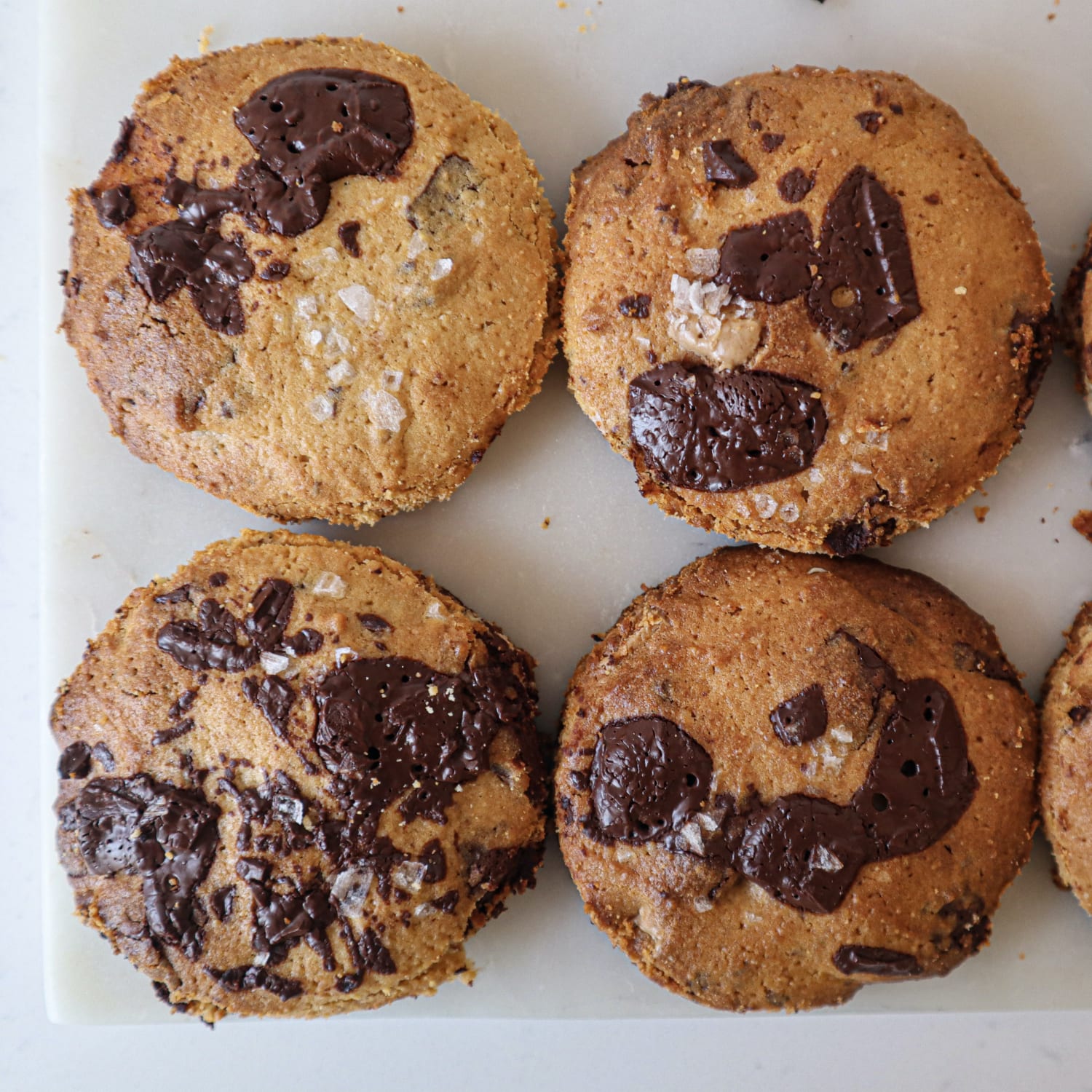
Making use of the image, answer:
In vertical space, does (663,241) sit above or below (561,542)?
above

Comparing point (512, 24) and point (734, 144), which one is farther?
point (512, 24)

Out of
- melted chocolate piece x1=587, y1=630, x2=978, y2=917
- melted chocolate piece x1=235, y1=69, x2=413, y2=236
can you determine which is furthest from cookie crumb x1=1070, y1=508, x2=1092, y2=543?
melted chocolate piece x1=235, y1=69, x2=413, y2=236

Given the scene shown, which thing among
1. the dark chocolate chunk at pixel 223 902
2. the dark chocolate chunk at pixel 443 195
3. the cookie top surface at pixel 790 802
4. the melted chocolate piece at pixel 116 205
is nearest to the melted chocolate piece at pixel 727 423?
the cookie top surface at pixel 790 802

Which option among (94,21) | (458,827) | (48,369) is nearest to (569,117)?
(94,21)

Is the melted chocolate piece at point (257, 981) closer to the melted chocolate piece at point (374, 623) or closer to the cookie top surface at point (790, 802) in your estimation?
the cookie top surface at point (790, 802)

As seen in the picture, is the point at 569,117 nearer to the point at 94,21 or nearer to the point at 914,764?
the point at 94,21
